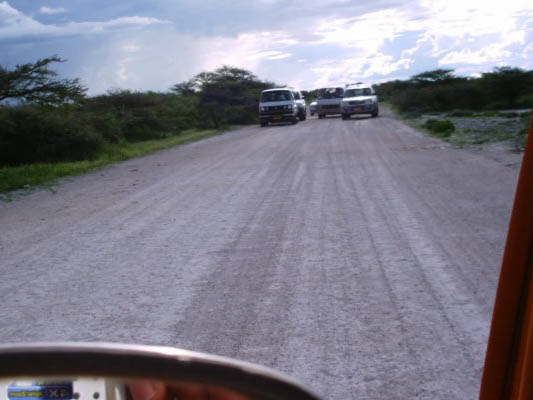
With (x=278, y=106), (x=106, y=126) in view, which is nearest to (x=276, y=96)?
(x=278, y=106)

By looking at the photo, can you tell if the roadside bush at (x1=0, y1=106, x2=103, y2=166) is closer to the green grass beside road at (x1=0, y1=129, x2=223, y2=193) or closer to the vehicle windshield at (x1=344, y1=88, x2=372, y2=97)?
the green grass beside road at (x1=0, y1=129, x2=223, y2=193)

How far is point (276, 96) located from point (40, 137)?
17.5m

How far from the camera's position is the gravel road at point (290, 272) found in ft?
14.5

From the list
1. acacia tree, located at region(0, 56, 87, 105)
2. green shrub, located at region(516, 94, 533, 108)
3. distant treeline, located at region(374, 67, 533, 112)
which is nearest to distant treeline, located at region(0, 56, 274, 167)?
acacia tree, located at region(0, 56, 87, 105)

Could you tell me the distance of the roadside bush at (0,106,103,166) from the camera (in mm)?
20047

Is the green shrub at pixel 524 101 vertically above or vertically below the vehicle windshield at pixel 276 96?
below

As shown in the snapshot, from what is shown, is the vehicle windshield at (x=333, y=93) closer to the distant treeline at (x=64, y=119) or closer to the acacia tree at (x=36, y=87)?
the distant treeline at (x=64, y=119)

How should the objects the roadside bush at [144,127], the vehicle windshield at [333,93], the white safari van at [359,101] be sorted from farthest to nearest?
the vehicle windshield at [333,93] → the white safari van at [359,101] → the roadside bush at [144,127]

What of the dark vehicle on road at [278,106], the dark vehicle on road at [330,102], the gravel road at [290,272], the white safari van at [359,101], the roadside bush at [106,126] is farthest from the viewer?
the dark vehicle on road at [330,102]

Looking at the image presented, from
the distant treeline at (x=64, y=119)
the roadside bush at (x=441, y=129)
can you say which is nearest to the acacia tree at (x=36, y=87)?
the distant treeline at (x=64, y=119)

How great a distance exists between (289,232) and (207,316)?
2973 mm

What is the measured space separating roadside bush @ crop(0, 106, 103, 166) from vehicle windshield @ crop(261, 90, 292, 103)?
15.7m

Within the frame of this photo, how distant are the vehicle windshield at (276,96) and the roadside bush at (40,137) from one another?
619 inches

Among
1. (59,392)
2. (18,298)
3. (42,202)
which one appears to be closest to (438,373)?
(59,392)
